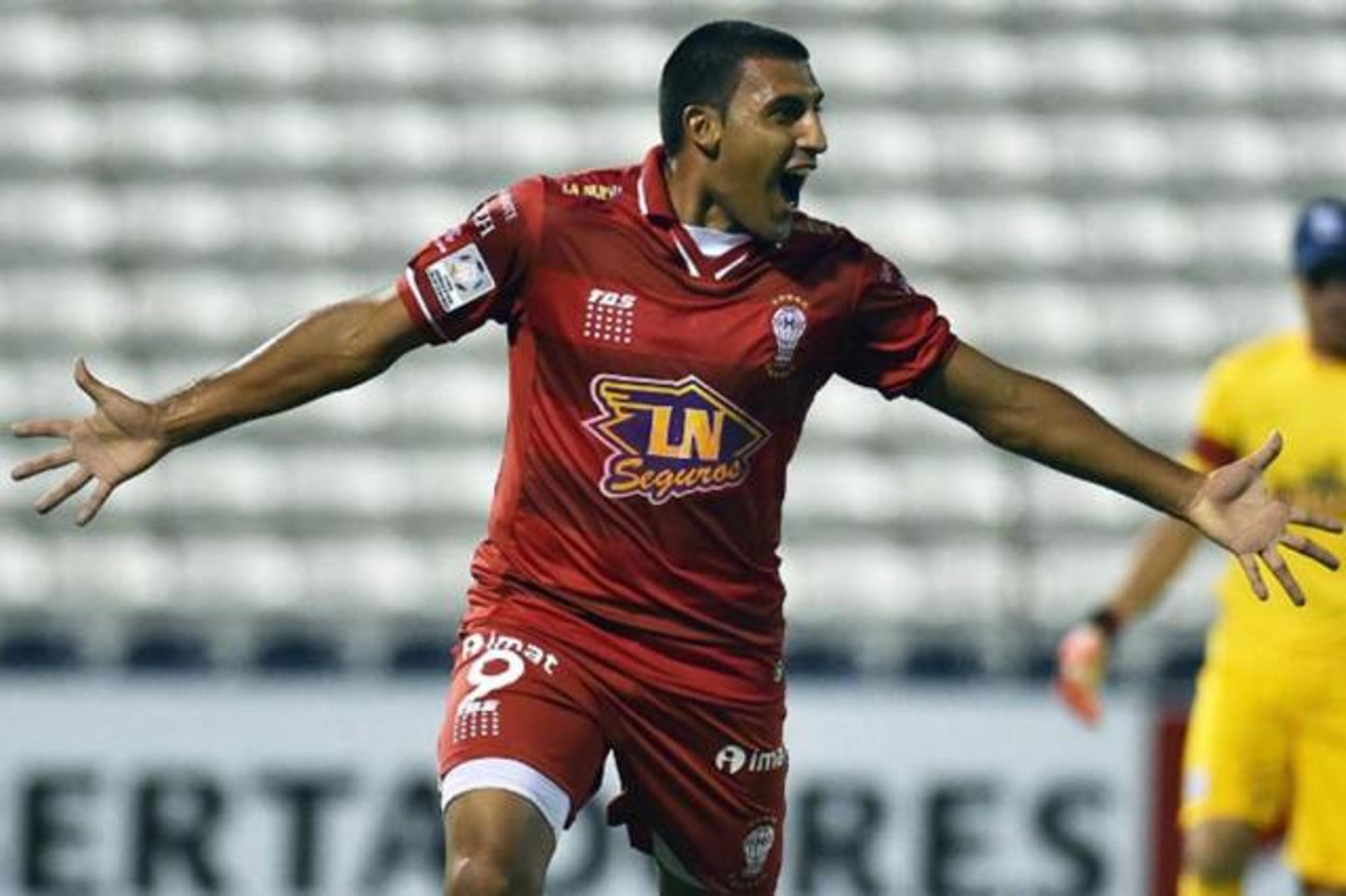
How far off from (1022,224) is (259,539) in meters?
3.16

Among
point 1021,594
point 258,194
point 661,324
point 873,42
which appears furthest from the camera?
point 873,42

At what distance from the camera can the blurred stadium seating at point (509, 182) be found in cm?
1034

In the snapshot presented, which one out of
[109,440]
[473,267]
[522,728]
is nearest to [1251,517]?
[522,728]

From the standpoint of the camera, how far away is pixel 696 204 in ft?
18.8

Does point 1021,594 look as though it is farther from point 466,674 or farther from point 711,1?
point 466,674

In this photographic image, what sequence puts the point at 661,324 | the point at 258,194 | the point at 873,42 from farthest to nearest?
the point at 873,42 → the point at 258,194 → the point at 661,324

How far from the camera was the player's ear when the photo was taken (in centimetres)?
566

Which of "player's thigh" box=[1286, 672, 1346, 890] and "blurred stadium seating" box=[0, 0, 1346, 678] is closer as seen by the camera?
"player's thigh" box=[1286, 672, 1346, 890]

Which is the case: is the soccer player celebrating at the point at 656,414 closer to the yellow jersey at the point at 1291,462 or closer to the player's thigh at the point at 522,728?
the player's thigh at the point at 522,728

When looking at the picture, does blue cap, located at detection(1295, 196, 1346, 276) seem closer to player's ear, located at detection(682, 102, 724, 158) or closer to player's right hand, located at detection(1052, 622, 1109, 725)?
player's right hand, located at detection(1052, 622, 1109, 725)

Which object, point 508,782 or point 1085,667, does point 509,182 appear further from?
point 508,782

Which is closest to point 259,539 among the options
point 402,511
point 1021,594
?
point 402,511

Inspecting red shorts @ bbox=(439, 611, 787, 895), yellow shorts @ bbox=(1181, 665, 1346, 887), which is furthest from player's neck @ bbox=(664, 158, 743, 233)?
yellow shorts @ bbox=(1181, 665, 1346, 887)

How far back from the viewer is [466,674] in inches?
223
